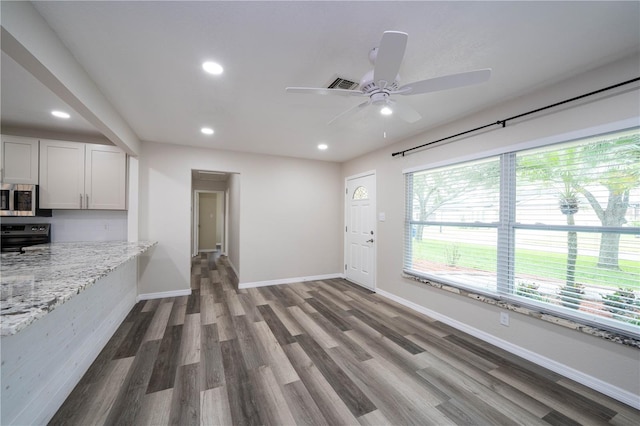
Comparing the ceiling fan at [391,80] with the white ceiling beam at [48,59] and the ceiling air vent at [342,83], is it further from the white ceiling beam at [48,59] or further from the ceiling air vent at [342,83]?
the white ceiling beam at [48,59]

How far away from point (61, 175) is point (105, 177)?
0.44m

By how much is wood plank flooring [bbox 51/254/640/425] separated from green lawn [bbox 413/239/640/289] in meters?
0.81

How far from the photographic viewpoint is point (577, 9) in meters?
1.39

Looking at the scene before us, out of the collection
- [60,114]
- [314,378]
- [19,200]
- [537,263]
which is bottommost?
[314,378]

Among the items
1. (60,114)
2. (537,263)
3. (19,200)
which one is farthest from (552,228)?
(19,200)

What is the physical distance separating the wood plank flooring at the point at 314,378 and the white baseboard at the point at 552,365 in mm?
60

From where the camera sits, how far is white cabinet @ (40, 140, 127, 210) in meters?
3.07

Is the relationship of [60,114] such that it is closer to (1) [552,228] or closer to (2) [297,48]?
(2) [297,48]

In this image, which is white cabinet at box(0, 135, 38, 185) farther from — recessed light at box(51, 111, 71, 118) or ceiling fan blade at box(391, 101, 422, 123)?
ceiling fan blade at box(391, 101, 422, 123)

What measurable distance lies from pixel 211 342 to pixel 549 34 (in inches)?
147

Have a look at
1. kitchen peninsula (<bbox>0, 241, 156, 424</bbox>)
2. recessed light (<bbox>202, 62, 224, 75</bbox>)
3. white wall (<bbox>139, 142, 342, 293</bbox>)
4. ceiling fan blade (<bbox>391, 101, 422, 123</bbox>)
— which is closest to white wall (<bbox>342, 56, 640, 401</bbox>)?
ceiling fan blade (<bbox>391, 101, 422, 123</bbox>)

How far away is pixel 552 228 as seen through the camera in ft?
7.06

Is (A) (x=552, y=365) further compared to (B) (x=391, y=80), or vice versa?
(A) (x=552, y=365)

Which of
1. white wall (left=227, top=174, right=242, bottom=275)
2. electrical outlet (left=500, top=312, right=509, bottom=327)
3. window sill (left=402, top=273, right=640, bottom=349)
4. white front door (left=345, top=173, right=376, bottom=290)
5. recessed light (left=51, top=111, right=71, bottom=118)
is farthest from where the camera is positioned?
white wall (left=227, top=174, right=242, bottom=275)
